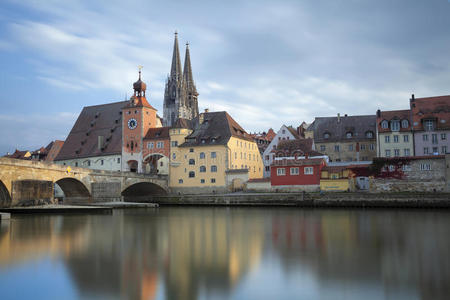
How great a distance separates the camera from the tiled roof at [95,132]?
223 ft

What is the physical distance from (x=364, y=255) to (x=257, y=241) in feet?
17.9

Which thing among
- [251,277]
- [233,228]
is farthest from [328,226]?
[251,277]

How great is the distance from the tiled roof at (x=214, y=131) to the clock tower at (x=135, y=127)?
7.21 metres

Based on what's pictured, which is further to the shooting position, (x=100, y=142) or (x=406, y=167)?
(x=100, y=142)

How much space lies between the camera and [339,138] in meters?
61.3

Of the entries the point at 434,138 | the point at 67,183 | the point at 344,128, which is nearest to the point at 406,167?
the point at 434,138

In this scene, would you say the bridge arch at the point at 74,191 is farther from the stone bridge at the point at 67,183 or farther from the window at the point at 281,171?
the window at the point at 281,171

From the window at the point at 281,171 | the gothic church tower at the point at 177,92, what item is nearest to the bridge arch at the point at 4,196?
the window at the point at 281,171

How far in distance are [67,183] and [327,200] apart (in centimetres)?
2828

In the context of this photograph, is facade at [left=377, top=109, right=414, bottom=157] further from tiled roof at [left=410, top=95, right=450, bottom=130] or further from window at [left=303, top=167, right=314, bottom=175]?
window at [left=303, top=167, right=314, bottom=175]

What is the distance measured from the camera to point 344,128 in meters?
62.0

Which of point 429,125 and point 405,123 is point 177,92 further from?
point 429,125

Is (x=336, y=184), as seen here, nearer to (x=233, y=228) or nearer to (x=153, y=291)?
(x=233, y=228)

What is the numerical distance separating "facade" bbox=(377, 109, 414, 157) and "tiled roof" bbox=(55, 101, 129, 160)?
119 feet
